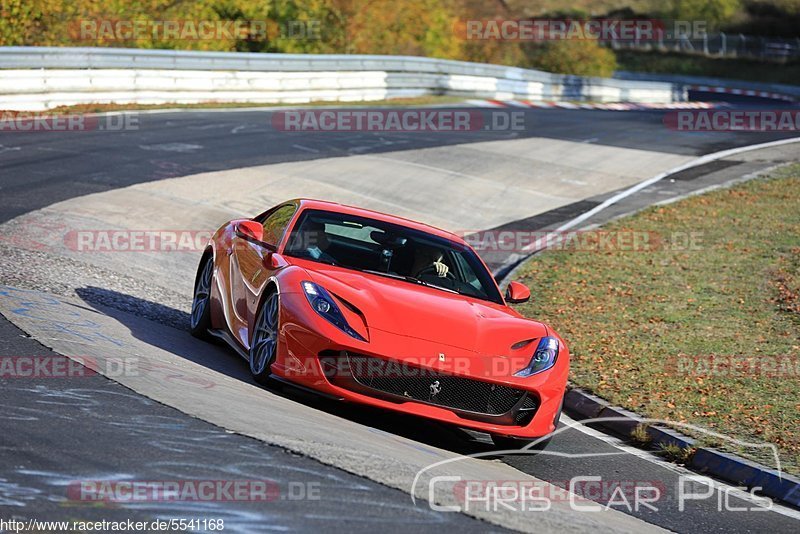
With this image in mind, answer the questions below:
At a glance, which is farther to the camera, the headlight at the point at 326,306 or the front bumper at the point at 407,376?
the headlight at the point at 326,306

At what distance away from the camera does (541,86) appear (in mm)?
41469

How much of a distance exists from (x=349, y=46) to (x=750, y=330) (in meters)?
33.4

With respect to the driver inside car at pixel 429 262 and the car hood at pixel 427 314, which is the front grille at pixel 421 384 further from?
the driver inside car at pixel 429 262

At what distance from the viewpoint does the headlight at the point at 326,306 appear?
7.38 m

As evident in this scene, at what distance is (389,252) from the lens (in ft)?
29.0

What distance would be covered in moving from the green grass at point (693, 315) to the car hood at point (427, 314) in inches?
69.7
